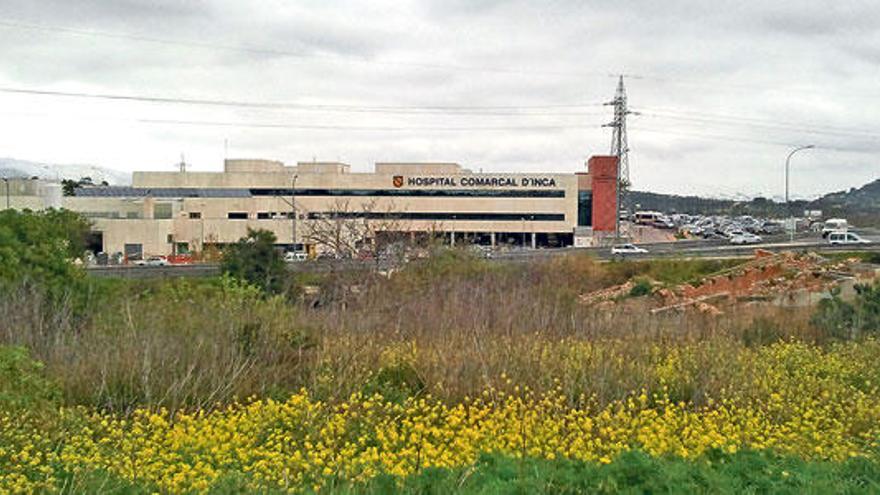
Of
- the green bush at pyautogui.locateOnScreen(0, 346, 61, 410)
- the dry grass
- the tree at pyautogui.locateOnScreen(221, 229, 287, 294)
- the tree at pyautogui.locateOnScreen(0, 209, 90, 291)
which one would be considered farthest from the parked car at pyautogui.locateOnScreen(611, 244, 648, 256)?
the green bush at pyautogui.locateOnScreen(0, 346, 61, 410)

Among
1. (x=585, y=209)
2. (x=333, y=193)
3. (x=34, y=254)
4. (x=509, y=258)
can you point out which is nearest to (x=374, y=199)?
(x=333, y=193)

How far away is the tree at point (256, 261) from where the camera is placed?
28288 millimetres

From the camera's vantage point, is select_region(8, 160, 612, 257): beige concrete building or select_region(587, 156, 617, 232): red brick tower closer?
select_region(8, 160, 612, 257): beige concrete building

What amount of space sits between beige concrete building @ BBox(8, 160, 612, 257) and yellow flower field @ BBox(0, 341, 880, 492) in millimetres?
60228

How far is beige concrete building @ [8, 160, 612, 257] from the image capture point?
229 feet

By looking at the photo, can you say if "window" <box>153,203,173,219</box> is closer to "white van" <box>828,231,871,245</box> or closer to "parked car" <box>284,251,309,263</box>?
"parked car" <box>284,251,309,263</box>

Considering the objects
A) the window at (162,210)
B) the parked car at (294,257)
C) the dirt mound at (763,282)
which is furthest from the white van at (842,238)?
the window at (162,210)

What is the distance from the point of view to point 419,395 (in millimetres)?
9703

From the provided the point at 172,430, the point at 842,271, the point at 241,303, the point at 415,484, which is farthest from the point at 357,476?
the point at 842,271

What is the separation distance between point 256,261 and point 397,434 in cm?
2272

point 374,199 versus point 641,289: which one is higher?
point 374,199

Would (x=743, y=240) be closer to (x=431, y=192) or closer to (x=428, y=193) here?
(x=431, y=192)

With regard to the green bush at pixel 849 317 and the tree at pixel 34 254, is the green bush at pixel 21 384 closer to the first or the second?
the tree at pixel 34 254

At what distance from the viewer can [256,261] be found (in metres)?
29.4
